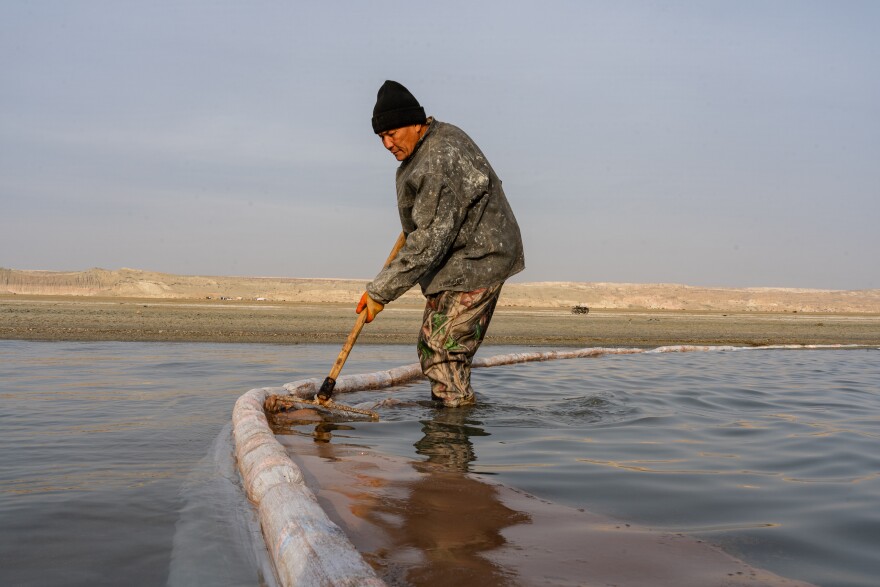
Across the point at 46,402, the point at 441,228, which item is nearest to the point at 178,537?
the point at 441,228

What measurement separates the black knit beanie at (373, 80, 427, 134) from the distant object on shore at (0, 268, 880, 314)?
36.8 m

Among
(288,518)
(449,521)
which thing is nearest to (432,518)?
(449,521)

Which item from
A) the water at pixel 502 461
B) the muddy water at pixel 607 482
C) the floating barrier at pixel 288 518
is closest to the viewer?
the floating barrier at pixel 288 518

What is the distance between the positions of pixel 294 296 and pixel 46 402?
4771 centimetres

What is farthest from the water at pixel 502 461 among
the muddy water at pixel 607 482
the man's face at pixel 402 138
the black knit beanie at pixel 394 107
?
the black knit beanie at pixel 394 107

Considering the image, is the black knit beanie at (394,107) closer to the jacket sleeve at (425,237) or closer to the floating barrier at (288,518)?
the jacket sleeve at (425,237)

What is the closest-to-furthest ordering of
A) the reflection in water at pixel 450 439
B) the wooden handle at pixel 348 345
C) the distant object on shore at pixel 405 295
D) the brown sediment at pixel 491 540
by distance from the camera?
1. the brown sediment at pixel 491 540
2. the reflection in water at pixel 450 439
3. the wooden handle at pixel 348 345
4. the distant object on shore at pixel 405 295

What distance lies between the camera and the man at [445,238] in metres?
4.86

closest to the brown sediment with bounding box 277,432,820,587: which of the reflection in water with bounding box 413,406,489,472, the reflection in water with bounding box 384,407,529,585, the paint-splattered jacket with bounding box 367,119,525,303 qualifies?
the reflection in water with bounding box 384,407,529,585

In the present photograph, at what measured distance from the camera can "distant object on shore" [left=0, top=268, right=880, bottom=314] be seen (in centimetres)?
4775

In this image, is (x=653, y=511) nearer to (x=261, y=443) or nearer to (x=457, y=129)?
(x=261, y=443)

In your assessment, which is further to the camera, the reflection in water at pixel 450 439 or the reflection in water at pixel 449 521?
the reflection in water at pixel 450 439

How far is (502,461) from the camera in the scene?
12.7 ft

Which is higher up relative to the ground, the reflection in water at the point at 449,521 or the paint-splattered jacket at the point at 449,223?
the paint-splattered jacket at the point at 449,223
